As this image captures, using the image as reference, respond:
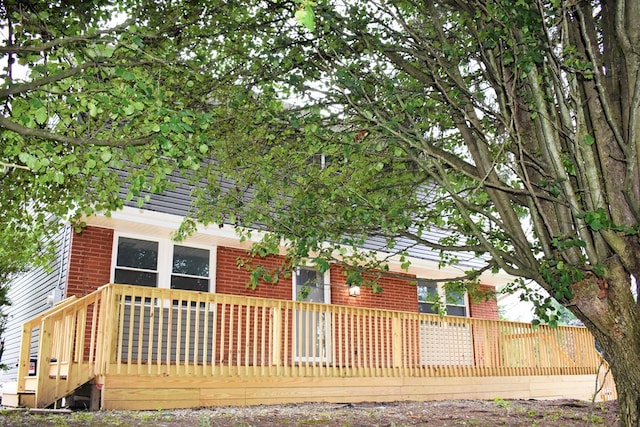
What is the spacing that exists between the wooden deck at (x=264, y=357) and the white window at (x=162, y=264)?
23.5 inches

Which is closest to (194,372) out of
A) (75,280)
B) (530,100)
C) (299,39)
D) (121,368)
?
(121,368)

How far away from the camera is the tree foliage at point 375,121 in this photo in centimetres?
428


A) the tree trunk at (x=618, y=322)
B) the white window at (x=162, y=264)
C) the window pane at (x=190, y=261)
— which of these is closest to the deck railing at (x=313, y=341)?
the white window at (x=162, y=264)

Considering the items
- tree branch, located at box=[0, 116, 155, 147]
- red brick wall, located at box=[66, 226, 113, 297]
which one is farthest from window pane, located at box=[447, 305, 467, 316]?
tree branch, located at box=[0, 116, 155, 147]

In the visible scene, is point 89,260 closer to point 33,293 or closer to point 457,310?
point 33,293

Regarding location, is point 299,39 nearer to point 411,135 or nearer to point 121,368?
point 411,135

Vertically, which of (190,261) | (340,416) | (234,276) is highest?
(190,261)

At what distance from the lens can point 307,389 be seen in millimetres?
9344

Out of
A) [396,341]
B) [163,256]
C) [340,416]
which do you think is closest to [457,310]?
[396,341]

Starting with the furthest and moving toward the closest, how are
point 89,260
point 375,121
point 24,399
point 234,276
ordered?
point 234,276 → point 89,260 → point 24,399 → point 375,121

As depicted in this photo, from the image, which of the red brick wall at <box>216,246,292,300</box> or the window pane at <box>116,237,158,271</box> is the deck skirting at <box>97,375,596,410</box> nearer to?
the red brick wall at <box>216,246,292,300</box>

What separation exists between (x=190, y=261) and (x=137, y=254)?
1.12 metres

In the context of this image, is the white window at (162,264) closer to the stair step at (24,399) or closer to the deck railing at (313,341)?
the deck railing at (313,341)

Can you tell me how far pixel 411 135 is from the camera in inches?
203
